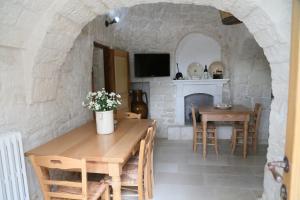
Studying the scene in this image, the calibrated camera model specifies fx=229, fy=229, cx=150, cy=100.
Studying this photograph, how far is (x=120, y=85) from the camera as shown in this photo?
4.22 m

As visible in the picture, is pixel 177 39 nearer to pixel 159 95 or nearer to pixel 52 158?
pixel 159 95

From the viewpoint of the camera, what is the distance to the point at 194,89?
16.8ft

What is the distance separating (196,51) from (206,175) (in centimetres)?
295

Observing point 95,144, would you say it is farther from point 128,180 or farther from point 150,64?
point 150,64

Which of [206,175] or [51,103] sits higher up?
[51,103]

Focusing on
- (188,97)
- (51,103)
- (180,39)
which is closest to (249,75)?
(188,97)

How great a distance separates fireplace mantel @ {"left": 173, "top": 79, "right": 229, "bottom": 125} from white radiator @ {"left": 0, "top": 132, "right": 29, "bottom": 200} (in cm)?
378

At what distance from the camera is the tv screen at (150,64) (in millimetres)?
4910

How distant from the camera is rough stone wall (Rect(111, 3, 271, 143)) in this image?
184 inches

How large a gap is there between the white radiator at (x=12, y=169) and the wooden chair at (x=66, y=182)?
Answer: 0.13 metres

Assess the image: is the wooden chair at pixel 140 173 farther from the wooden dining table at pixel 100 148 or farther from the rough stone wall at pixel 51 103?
the rough stone wall at pixel 51 103

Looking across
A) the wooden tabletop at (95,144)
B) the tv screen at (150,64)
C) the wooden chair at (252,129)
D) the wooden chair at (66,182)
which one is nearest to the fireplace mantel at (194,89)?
the tv screen at (150,64)

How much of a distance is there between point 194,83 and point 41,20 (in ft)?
12.4

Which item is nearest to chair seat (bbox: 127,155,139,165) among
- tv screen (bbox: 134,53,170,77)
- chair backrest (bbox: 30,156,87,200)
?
chair backrest (bbox: 30,156,87,200)
